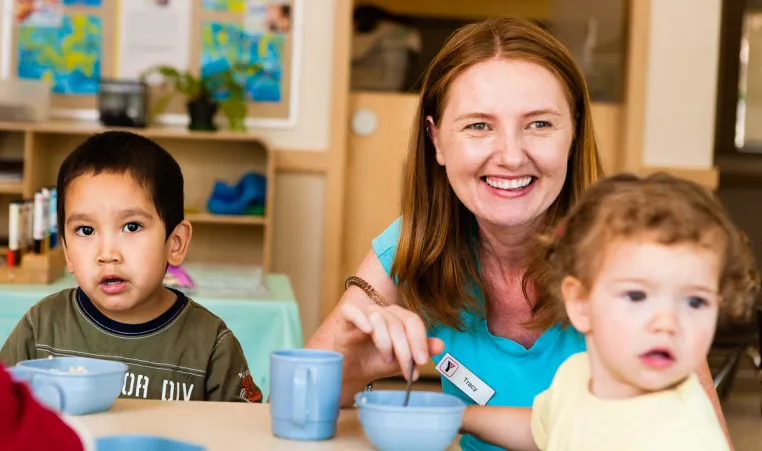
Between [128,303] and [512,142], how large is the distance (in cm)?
65

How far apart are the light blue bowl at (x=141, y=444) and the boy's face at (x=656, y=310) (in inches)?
17.1

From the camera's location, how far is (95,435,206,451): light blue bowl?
1.06 metres

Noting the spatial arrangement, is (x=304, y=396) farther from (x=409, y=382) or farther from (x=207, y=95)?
(x=207, y=95)

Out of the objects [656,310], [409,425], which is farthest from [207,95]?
[656,310]

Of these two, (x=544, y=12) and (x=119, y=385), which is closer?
(x=119, y=385)

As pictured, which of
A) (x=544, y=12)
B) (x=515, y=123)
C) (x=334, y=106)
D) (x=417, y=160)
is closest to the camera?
(x=515, y=123)

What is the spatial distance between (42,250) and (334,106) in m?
1.71

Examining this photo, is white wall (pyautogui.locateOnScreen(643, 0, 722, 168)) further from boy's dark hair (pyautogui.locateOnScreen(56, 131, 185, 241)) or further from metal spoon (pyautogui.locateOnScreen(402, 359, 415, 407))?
metal spoon (pyautogui.locateOnScreen(402, 359, 415, 407))

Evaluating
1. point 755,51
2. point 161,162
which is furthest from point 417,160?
point 755,51

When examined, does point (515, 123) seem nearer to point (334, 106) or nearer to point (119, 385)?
point (119, 385)

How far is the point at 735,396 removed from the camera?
4.92 meters

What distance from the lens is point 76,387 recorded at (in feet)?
3.72

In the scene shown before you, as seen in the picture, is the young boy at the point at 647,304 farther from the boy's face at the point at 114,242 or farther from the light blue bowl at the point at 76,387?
the boy's face at the point at 114,242

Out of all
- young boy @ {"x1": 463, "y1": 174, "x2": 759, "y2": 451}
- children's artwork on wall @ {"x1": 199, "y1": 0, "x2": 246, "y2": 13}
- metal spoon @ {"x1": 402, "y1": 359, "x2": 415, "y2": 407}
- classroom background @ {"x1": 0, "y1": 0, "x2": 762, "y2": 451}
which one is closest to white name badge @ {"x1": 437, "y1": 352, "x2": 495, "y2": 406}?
metal spoon @ {"x1": 402, "y1": 359, "x2": 415, "y2": 407}
